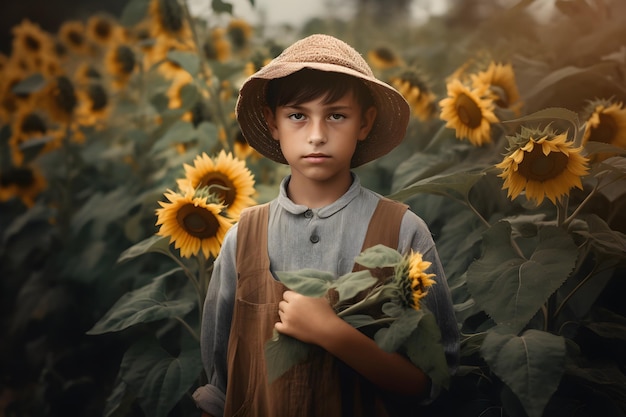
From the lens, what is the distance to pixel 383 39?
2.99 meters

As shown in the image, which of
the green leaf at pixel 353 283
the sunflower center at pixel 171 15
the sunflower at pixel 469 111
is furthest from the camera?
the sunflower center at pixel 171 15

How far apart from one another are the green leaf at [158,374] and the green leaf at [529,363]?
0.57m

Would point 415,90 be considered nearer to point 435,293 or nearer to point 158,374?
point 435,293

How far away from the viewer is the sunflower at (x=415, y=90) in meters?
1.90

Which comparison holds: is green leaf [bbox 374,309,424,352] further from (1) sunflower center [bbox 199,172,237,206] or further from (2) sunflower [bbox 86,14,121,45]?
(2) sunflower [bbox 86,14,121,45]

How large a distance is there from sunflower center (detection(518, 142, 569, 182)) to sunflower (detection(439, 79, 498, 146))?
0.33 m

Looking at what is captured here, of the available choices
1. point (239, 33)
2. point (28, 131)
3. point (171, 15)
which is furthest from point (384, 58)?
point (28, 131)

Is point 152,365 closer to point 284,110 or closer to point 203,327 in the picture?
point 203,327

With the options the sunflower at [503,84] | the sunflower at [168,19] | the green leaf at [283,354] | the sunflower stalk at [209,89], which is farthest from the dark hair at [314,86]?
the sunflower at [168,19]

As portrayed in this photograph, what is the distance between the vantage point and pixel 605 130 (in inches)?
58.6

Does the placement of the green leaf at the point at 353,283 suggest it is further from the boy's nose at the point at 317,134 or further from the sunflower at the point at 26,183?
the sunflower at the point at 26,183

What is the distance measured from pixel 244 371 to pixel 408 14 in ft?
7.94

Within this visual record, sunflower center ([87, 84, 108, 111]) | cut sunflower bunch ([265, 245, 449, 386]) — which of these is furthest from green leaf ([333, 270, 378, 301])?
sunflower center ([87, 84, 108, 111])

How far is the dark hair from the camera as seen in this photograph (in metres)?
1.13
